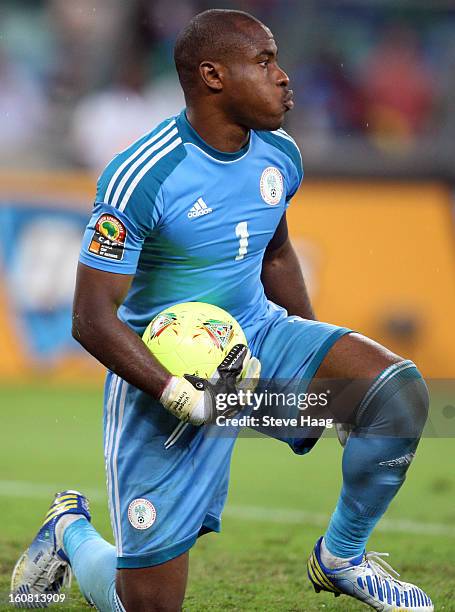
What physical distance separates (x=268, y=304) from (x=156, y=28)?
935cm

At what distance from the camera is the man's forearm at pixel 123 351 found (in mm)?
4078

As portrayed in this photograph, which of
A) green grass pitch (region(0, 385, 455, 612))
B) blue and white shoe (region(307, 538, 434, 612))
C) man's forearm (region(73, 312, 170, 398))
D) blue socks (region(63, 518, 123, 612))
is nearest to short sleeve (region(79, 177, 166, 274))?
man's forearm (region(73, 312, 170, 398))

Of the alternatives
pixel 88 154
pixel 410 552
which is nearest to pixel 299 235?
pixel 88 154

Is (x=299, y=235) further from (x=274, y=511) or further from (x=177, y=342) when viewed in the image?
(x=177, y=342)

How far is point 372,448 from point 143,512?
2.77 ft

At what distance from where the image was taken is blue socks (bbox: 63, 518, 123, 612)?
4.59 metres

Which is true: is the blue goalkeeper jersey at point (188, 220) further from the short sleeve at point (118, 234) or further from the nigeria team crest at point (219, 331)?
the nigeria team crest at point (219, 331)

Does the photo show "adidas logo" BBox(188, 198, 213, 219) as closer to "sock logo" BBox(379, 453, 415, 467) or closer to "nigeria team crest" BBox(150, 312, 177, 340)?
"nigeria team crest" BBox(150, 312, 177, 340)

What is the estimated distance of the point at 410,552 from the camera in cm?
584

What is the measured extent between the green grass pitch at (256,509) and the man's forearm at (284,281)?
119cm

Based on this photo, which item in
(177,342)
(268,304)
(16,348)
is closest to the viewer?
(177,342)

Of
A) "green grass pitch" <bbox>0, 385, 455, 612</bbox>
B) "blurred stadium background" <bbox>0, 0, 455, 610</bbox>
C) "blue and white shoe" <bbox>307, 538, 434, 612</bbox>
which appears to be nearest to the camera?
"blue and white shoe" <bbox>307, 538, 434, 612</bbox>

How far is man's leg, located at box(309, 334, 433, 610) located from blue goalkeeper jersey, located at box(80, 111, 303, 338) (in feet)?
1.58

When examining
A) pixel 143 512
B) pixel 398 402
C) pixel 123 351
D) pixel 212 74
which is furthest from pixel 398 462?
pixel 212 74
